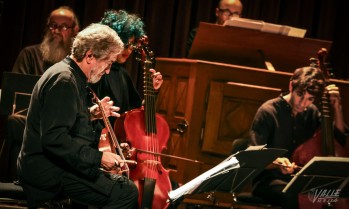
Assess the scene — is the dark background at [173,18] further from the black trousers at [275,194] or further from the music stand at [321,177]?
the music stand at [321,177]

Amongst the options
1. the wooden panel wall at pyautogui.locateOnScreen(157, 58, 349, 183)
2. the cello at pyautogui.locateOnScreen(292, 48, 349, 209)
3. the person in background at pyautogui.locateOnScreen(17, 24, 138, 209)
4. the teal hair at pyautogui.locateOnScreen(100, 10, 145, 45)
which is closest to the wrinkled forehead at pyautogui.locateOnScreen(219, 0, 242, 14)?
the wooden panel wall at pyautogui.locateOnScreen(157, 58, 349, 183)

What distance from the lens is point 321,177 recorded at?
3.56 m

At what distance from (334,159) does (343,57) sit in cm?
330

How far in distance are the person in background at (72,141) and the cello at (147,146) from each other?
30 cm

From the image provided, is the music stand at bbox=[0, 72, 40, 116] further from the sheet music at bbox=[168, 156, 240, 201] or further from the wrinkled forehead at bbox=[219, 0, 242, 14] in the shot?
the wrinkled forehead at bbox=[219, 0, 242, 14]

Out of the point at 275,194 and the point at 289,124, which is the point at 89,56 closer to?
the point at 275,194

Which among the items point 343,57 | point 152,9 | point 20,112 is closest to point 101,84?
point 20,112

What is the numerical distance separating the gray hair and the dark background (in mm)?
2374

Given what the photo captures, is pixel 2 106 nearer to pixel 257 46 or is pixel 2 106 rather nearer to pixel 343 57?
pixel 257 46

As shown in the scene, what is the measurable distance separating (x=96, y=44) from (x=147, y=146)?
0.78m

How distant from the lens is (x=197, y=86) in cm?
473

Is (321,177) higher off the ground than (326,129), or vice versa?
(326,129)

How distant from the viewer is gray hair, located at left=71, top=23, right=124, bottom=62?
3078mm

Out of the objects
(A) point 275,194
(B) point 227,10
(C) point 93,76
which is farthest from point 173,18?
(C) point 93,76
